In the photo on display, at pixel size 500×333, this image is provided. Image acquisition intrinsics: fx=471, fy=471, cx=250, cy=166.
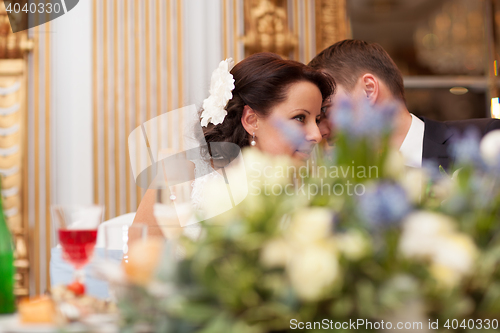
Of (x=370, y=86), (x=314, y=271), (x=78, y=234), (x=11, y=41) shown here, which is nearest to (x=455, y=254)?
(x=314, y=271)

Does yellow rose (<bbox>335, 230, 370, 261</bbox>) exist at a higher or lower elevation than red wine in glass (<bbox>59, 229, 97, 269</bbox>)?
higher

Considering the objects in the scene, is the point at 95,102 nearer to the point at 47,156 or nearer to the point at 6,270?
the point at 47,156

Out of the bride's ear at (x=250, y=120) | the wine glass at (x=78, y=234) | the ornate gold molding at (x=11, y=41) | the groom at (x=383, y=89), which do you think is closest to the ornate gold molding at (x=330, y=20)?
A: the groom at (x=383, y=89)

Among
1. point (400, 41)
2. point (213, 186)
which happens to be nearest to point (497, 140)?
point (213, 186)

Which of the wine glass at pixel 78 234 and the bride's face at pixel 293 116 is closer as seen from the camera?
the wine glass at pixel 78 234

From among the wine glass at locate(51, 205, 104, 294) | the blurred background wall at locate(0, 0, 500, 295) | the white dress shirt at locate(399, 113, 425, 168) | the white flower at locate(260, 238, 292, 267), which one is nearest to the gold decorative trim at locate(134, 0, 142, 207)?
the blurred background wall at locate(0, 0, 500, 295)

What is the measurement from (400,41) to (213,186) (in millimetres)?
3118

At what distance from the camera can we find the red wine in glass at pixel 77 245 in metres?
0.77

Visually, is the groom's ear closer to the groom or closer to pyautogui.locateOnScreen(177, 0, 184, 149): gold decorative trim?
the groom

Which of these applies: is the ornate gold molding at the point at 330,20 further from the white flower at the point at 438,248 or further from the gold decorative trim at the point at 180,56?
the white flower at the point at 438,248

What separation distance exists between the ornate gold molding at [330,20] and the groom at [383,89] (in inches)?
40.0

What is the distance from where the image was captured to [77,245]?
773mm

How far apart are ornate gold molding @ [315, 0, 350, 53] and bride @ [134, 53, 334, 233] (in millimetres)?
1233

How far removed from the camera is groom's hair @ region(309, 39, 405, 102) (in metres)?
1.99
